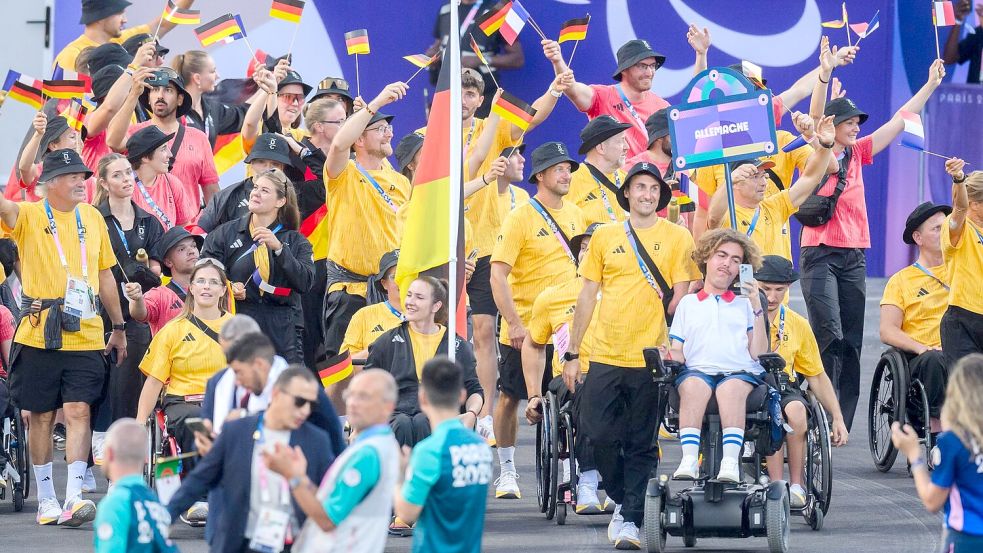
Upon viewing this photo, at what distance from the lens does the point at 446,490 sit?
20.3 feet

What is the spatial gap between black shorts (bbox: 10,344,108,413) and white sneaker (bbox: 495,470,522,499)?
8.61 ft

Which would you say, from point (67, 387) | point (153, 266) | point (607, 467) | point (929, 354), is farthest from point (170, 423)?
point (929, 354)

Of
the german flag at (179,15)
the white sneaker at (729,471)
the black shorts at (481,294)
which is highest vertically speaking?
the german flag at (179,15)

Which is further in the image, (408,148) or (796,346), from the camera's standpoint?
(408,148)

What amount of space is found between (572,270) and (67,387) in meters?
3.31

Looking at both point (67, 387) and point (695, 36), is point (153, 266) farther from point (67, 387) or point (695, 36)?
point (695, 36)

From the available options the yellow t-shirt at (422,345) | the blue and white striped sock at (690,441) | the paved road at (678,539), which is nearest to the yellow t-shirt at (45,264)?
the paved road at (678,539)

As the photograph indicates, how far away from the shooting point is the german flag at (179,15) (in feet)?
41.5

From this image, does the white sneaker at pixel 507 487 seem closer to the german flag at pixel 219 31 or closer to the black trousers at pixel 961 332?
the black trousers at pixel 961 332

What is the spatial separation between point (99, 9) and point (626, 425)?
6.43 m

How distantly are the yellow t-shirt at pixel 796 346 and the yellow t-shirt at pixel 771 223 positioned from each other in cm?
79

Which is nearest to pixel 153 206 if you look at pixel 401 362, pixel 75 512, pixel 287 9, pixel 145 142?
pixel 145 142

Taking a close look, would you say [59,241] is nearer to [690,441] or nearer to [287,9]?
[287,9]

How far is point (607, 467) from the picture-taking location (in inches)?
372
